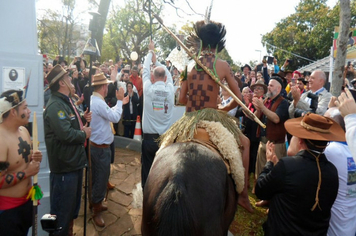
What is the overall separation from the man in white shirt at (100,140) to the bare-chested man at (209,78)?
1.53 m

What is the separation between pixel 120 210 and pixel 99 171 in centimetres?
87

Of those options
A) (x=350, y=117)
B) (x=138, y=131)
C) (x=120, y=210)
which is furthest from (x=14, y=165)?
(x=138, y=131)

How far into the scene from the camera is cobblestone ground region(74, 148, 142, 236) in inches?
155

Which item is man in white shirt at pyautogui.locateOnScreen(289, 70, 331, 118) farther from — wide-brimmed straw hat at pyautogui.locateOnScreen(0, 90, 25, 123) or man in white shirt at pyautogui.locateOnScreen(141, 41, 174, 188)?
wide-brimmed straw hat at pyautogui.locateOnScreen(0, 90, 25, 123)

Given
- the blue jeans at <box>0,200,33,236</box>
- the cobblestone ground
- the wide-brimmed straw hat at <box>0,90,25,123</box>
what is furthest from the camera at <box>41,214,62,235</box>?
the cobblestone ground

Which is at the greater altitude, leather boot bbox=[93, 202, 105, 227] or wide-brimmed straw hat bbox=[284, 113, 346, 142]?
wide-brimmed straw hat bbox=[284, 113, 346, 142]

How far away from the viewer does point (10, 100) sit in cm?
257

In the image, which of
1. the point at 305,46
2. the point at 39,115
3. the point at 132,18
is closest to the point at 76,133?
the point at 39,115

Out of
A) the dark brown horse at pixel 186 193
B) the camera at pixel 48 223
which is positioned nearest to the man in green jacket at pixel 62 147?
the camera at pixel 48 223

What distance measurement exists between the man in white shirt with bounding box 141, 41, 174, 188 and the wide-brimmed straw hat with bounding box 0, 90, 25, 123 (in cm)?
220

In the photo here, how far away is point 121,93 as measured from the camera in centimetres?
432

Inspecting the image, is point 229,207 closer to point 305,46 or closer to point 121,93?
point 121,93

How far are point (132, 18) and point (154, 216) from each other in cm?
3821

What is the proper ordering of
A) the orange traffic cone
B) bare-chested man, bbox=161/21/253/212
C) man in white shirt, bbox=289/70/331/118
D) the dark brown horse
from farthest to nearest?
1. the orange traffic cone
2. man in white shirt, bbox=289/70/331/118
3. bare-chested man, bbox=161/21/253/212
4. the dark brown horse
